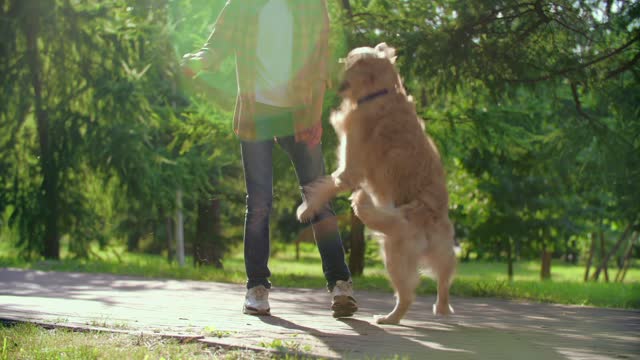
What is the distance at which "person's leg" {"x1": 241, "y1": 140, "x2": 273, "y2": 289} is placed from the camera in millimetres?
4777

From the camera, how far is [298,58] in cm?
474

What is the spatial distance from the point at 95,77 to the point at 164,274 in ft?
22.0

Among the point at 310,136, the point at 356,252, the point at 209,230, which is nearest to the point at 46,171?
the point at 209,230

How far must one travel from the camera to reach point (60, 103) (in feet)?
47.9

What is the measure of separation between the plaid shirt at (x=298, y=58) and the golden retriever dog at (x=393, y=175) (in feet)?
2.60

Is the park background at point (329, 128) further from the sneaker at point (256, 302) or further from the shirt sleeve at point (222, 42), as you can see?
the sneaker at point (256, 302)

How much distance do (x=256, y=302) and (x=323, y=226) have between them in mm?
585

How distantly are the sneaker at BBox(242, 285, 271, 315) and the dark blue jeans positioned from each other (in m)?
0.06

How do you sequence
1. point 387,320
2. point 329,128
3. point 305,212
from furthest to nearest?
point 329,128 < point 387,320 < point 305,212

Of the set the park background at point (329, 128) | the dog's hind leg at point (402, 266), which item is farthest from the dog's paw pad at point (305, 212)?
the park background at point (329, 128)

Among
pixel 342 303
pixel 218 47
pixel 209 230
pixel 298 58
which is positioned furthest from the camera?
pixel 209 230

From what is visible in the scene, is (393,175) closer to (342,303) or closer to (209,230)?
(342,303)

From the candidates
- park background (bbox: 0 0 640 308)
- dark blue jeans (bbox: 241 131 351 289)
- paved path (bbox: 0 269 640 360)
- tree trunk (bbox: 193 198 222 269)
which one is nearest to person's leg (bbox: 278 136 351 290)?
dark blue jeans (bbox: 241 131 351 289)

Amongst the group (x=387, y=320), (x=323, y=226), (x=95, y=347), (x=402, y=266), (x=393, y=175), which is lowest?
(x=95, y=347)
